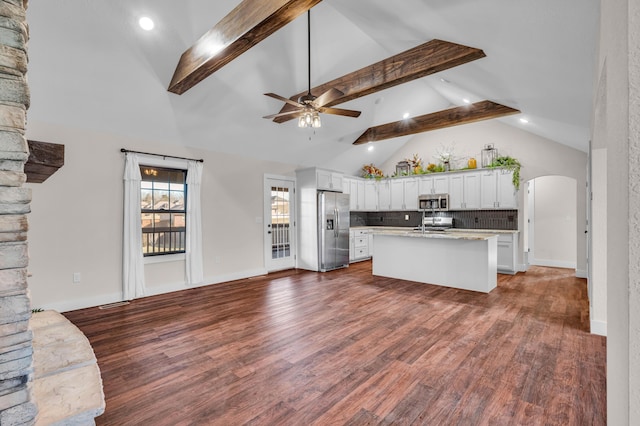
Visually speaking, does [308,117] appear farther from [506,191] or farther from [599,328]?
[506,191]

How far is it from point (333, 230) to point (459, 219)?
10.5 feet

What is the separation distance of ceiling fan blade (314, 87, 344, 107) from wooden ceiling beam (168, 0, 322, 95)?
3.24 ft

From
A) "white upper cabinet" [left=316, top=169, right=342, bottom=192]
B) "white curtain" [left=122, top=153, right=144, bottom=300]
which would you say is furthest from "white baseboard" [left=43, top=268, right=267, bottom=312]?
"white upper cabinet" [left=316, top=169, right=342, bottom=192]

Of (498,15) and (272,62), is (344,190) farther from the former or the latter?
(498,15)

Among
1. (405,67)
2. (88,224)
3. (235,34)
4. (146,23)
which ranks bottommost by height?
(88,224)

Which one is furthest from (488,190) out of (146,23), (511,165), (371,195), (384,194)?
(146,23)

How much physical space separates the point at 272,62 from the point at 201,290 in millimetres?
3793

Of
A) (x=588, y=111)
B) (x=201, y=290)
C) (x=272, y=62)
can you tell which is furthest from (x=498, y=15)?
(x=201, y=290)

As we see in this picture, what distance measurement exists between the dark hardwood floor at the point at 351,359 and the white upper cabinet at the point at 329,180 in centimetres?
304

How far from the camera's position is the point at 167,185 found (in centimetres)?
520

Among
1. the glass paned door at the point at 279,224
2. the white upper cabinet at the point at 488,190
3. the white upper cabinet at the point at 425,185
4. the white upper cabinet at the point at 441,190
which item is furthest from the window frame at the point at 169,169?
the white upper cabinet at the point at 488,190

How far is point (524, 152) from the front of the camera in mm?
6672

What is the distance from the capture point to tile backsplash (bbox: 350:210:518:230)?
6.84m

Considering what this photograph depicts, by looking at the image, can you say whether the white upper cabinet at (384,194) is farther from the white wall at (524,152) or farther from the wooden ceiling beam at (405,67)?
the wooden ceiling beam at (405,67)
